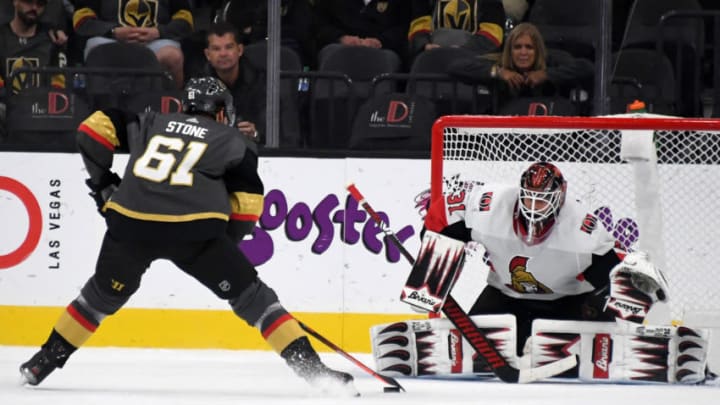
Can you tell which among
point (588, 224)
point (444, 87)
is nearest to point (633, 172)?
point (588, 224)

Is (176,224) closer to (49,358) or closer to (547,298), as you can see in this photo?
(49,358)

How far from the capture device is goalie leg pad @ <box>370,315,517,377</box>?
16.4 feet

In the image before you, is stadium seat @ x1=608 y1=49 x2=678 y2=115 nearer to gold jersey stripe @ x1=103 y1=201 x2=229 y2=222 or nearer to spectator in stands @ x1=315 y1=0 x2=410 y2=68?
spectator in stands @ x1=315 y1=0 x2=410 y2=68

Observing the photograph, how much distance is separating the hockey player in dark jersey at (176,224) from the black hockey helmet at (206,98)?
0.10m

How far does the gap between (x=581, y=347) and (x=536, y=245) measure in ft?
1.31

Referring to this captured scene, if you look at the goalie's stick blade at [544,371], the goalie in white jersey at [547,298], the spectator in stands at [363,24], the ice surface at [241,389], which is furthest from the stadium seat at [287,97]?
the goalie's stick blade at [544,371]

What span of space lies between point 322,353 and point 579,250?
1591mm

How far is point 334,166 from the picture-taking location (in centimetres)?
625

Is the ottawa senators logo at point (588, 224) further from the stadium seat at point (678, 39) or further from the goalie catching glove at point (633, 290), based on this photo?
the stadium seat at point (678, 39)

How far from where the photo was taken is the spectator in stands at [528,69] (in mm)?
6328

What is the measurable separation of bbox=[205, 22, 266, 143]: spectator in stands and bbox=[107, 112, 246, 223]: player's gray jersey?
1839 millimetres

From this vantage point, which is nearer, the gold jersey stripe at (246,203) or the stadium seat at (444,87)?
the gold jersey stripe at (246,203)

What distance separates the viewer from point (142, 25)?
6785mm

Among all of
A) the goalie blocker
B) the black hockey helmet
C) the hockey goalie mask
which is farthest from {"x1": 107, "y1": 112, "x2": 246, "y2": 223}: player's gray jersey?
the hockey goalie mask
